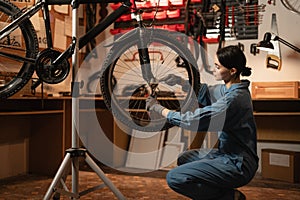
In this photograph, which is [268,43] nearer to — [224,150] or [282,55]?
[282,55]

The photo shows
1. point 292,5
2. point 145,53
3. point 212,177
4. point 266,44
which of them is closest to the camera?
point 212,177

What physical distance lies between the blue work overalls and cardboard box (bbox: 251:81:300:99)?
169 centimetres

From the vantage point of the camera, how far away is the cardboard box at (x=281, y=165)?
12.9 feet

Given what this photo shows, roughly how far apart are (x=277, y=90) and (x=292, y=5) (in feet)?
3.24

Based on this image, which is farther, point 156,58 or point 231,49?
point 156,58

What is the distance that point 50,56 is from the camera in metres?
2.53

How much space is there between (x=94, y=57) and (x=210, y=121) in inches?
133

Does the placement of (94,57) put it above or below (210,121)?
above

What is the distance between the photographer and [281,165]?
4.04 m

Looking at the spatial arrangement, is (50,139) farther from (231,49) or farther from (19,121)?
(231,49)

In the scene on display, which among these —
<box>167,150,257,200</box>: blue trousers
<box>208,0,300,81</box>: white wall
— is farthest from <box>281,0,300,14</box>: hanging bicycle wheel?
<box>167,150,257,200</box>: blue trousers

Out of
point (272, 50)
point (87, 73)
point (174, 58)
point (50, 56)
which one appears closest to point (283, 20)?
point (272, 50)

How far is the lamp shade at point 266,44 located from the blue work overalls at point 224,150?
6.26ft

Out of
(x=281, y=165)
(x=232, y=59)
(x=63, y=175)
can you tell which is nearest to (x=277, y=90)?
(x=281, y=165)
